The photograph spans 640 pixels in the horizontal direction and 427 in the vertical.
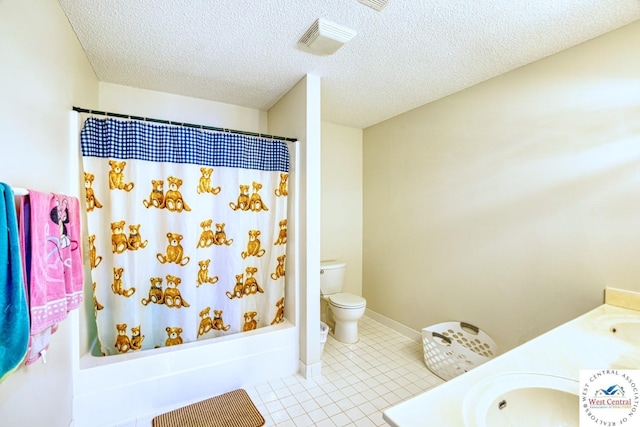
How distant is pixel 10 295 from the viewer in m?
0.78

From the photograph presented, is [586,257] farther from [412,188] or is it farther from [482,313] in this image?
[412,188]

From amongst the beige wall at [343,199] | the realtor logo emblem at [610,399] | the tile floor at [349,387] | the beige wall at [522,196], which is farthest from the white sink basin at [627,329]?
the beige wall at [343,199]

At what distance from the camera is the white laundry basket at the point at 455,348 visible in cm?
198

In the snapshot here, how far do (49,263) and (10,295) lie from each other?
0.26 m

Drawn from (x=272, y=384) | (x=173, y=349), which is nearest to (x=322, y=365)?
(x=272, y=384)

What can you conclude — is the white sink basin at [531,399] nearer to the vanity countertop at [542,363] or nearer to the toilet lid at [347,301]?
the vanity countertop at [542,363]

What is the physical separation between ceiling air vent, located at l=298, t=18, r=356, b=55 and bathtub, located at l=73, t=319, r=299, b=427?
1943 millimetres

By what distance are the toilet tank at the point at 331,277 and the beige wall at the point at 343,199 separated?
0.98ft

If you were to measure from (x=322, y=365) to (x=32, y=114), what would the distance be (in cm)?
230

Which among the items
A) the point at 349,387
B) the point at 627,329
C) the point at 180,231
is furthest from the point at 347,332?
the point at 627,329

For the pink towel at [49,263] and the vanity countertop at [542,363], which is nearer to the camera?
the vanity countertop at [542,363]

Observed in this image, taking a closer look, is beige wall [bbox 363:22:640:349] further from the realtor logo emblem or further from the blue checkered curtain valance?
the blue checkered curtain valance

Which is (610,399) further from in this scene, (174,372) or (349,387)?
(174,372)

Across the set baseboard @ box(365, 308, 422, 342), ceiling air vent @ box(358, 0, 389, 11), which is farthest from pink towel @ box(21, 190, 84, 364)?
baseboard @ box(365, 308, 422, 342)
